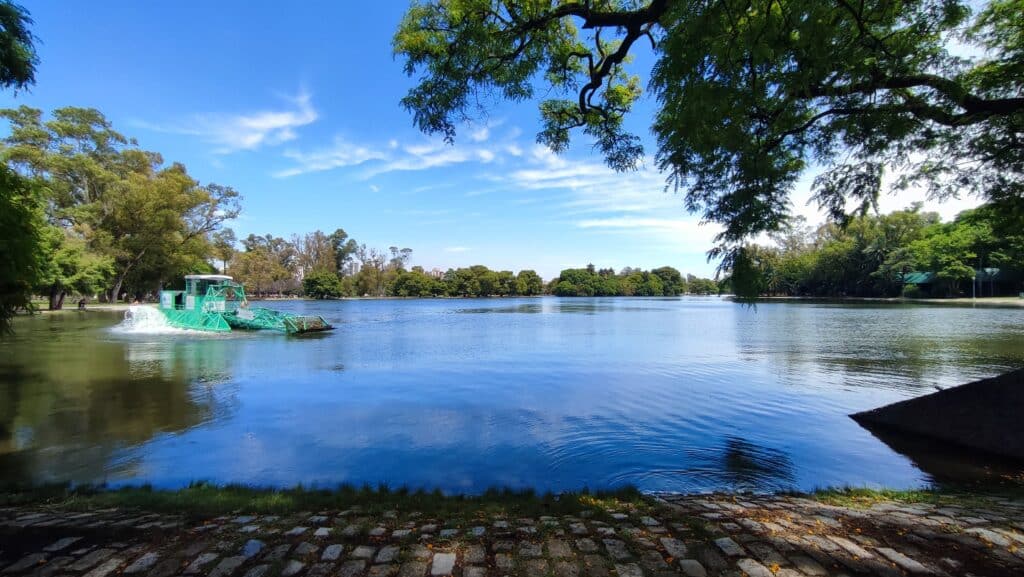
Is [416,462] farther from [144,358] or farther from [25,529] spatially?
[144,358]

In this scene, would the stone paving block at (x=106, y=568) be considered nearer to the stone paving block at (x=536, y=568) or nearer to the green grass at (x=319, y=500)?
the green grass at (x=319, y=500)

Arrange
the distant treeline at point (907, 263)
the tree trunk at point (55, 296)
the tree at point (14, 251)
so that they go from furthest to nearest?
the distant treeline at point (907, 263), the tree trunk at point (55, 296), the tree at point (14, 251)

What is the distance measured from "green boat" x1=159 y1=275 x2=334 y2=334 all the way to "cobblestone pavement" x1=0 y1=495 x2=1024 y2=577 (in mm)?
26216

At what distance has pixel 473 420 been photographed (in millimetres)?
8961

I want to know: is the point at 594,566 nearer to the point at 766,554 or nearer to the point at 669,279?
the point at 766,554

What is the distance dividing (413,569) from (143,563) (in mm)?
1855

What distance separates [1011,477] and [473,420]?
25.6ft

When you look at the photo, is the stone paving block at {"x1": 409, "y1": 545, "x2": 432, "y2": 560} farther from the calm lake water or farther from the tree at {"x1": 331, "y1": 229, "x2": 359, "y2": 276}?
the tree at {"x1": 331, "y1": 229, "x2": 359, "y2": 276}

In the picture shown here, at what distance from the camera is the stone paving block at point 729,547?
10.6 feet

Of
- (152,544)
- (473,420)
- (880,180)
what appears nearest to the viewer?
(152,544)

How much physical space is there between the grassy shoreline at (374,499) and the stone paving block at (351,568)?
1.04 m

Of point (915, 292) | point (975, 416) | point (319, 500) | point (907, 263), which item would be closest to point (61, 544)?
point (319, 500)

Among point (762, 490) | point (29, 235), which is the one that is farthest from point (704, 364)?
point (29, 235)

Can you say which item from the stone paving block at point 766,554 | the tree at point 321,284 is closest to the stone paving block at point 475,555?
the stone paving block at point 766,554
